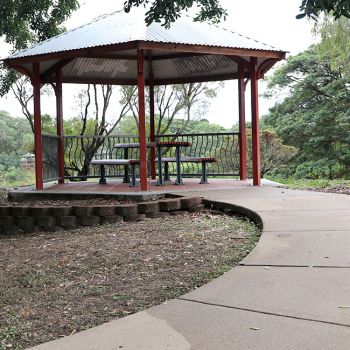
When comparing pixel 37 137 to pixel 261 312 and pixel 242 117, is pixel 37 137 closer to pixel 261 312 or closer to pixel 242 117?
pixel 242 117

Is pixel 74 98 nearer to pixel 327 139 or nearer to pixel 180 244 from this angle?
pixel 327 139

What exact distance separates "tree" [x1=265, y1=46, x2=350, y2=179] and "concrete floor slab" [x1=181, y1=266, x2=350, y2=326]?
643 inches

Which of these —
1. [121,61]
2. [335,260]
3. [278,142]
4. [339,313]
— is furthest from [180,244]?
[278,142]

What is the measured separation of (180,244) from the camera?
4.09m

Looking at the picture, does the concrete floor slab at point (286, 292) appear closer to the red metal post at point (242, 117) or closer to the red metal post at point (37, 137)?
the red metal post at point (37, 137)

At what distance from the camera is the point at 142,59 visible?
23.0ft

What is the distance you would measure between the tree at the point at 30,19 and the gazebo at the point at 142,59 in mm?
815

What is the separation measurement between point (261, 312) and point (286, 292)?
323mm

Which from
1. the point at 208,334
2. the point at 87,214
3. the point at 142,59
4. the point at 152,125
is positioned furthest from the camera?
the point at 152,125

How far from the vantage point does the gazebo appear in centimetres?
698

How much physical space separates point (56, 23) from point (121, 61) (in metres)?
1.59

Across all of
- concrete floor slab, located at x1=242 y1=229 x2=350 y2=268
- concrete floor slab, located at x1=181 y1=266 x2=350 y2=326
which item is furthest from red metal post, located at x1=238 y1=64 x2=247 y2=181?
concrete floor slab, located at x1=181 y1=266 x2=350 y2=326

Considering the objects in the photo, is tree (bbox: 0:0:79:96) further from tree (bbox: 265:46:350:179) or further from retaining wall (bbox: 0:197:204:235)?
tree (bbox: 265:46:350:179)

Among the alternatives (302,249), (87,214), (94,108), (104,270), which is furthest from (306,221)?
(94,108)
